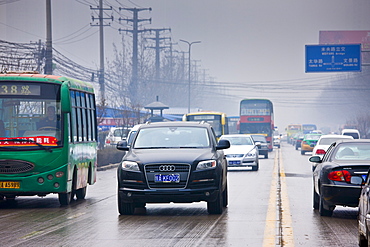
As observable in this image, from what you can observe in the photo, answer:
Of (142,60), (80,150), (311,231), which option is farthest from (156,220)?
(142,60)

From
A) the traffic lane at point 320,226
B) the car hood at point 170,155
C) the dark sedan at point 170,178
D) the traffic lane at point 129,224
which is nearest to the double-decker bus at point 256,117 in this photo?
the traffic lane at point 129,224

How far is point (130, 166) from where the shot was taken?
1412 centimetres

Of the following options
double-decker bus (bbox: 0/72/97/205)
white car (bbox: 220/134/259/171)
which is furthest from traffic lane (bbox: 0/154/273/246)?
white car (bbox: 220/134/259/171)

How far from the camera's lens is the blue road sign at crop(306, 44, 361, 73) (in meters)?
62.2

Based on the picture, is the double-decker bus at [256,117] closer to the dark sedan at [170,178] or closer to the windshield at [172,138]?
the windshield at [172,138]

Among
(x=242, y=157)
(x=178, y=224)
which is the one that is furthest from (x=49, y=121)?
(x=242, y=157)

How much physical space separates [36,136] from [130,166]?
2.83 m

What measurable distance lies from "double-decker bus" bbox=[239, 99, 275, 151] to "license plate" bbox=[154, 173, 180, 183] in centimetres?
5322

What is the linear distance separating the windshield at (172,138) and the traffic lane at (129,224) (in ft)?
3.96

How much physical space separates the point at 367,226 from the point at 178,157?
609 cm

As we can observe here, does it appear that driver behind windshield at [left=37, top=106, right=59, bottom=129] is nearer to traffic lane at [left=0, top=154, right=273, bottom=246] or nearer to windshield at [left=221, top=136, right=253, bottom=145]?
traffic lane at [left=0, top=154, right=273, bottom=246]

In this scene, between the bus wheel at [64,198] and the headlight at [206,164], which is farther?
the bus wheel at [64,198]

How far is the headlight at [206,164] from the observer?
14.1m

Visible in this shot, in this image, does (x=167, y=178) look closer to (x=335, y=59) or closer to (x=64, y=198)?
(x=64, y=198)
